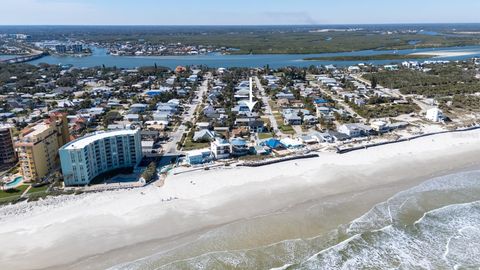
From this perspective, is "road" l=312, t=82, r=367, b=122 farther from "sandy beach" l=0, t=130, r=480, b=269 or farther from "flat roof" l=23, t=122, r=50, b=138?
"flat roof" l=23, t=122, r=50, b=138

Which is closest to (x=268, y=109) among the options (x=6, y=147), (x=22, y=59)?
(x=6, y=147)

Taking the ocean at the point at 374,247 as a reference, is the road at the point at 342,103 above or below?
above

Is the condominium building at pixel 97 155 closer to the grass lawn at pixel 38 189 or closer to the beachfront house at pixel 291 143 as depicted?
the grass lawn at pixel 38 189

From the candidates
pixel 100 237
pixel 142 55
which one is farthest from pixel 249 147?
pixel 142 55

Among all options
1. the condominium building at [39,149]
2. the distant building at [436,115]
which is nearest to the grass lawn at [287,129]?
Answer: the distant building at [436,115]

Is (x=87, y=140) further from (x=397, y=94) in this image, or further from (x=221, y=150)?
(x=397, y=94)
